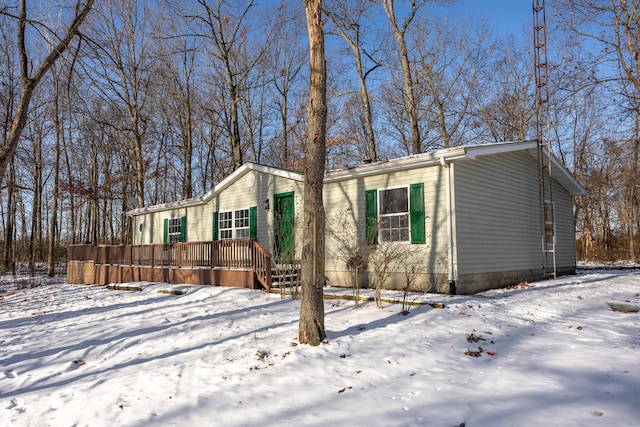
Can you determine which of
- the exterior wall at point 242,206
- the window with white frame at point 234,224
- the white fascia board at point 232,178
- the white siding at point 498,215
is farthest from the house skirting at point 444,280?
the window with white frame at point 234,224

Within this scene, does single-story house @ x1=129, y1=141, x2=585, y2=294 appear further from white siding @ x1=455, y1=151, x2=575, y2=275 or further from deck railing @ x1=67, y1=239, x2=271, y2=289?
deck railing @ x1=67, y1=239, x2=271, y2=289

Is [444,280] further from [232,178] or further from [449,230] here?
[232,178]

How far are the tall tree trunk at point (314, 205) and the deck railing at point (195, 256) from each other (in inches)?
175

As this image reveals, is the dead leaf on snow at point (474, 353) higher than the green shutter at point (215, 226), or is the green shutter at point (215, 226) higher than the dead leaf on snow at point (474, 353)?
the green shutter at point (215, 226)

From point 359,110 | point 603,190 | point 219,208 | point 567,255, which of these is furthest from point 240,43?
point 603,190

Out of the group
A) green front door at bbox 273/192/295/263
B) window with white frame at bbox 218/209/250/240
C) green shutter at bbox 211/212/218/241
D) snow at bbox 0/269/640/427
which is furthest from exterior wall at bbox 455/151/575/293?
green shutter at bbox 211/212/218/241

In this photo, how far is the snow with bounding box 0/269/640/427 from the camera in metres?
3.38

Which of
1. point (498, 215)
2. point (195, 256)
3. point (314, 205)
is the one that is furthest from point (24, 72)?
point (498, 215)

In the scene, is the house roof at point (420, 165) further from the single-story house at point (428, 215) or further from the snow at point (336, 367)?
the snow at point (336, 367)

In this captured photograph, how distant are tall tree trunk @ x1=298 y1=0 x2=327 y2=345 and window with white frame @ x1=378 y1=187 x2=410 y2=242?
4.55 meters

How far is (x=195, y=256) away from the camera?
11445 mm

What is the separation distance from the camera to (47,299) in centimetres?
1110

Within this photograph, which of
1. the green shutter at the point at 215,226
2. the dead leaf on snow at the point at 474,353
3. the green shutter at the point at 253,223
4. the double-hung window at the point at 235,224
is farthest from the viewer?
the green shutter at the point at 215,226

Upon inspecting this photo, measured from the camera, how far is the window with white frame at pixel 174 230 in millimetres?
15578
